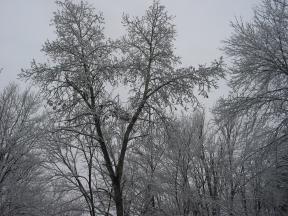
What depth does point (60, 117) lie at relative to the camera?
25.3ft

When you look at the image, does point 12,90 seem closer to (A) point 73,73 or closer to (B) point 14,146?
(B) point 14,146

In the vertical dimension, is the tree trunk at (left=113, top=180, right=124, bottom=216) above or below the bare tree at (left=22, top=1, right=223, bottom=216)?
below

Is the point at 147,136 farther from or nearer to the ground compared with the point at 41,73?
nearer to the ground

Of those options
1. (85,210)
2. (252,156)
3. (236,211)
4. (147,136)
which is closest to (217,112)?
(252,156)

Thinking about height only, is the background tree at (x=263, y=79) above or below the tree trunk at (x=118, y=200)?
above

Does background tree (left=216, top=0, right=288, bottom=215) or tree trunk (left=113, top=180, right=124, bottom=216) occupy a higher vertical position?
background tree (left=216, top=0, right=288, bottom=215)

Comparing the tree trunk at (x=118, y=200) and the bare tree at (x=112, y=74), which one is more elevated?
the bare tree at (x=112, y=74)

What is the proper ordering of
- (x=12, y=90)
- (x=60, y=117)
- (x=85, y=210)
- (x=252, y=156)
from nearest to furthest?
(x=60, y=117), (x=252, y=156), (x=85, y=210), (x=12, y=90)

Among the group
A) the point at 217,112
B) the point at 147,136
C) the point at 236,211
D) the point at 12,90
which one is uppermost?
the point at 12,90

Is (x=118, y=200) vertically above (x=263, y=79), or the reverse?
(x=263, y=79)

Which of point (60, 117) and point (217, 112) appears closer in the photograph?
point (60, 117)

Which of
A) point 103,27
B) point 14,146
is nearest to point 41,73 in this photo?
point 103,27

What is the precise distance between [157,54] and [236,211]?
25.0ft

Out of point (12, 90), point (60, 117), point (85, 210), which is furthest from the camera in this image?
point (12, 90)
